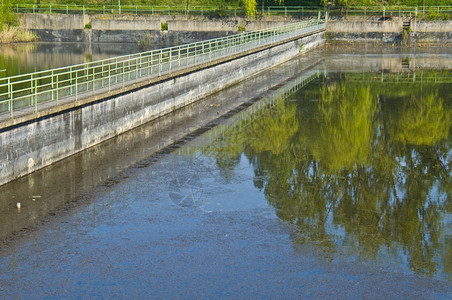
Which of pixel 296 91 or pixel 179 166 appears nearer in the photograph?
pixel 179 166

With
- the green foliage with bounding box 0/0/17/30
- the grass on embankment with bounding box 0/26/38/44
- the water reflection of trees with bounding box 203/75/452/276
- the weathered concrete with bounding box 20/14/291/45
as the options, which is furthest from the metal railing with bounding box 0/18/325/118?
the green foliage with bounding box 0/0/17/30

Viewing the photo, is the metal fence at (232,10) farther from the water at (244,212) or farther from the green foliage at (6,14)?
the water at (244,212)

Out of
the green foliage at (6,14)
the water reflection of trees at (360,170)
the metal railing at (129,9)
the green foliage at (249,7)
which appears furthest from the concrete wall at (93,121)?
the metal railing at (129,9)

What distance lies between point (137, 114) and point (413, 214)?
1158 centimetres

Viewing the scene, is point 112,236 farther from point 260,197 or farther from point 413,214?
point 413,214

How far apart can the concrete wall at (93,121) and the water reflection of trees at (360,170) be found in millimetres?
3416

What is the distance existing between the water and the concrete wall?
1.41 feet

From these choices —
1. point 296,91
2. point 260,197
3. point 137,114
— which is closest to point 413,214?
point 260,197

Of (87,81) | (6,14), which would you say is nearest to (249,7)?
(6,14)

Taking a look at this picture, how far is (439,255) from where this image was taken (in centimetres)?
1293

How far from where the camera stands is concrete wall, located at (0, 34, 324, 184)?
16.9 m

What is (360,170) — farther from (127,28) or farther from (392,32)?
(127,28)

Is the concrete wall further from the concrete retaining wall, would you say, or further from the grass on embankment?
the grass on embankment

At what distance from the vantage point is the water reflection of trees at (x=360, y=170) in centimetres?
1388
